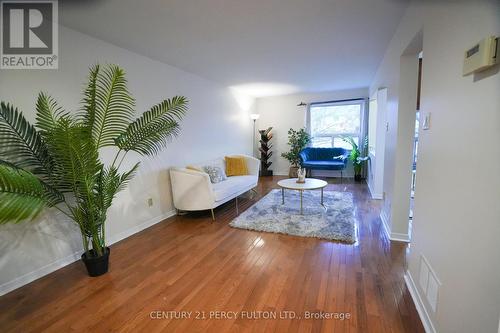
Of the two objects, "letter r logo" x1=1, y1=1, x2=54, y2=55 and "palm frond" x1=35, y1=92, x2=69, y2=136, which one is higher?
"letter r logo" x1=1, y1=1, x2=54, y2=55

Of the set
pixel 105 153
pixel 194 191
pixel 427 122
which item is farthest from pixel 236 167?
pixel 427 122

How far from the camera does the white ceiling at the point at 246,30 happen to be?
192 centimetres

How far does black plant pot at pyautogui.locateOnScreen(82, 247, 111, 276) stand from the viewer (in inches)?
77.7

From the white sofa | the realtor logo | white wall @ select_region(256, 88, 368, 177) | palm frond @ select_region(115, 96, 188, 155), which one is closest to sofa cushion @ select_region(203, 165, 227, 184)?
the white sofa

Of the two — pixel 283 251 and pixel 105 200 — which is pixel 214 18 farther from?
pixel 283 251

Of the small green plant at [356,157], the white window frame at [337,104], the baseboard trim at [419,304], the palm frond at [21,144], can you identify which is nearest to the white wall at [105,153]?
the palm frond at [21,144]

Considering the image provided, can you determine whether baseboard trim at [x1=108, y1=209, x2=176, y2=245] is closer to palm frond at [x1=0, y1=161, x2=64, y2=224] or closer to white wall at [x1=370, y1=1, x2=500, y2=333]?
palm frond at [x1=0, y1=161, x2=64, y2=224]

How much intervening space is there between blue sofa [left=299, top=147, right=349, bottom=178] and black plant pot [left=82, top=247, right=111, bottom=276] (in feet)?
14.7

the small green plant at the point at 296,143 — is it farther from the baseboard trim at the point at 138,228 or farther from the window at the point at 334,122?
the baseboard trim at the point at 138,228

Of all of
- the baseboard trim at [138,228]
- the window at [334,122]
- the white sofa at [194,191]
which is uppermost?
the window at [334,122]

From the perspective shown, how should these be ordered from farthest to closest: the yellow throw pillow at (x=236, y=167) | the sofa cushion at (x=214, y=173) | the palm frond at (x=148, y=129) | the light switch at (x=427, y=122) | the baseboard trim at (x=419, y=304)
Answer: the yellow throw pillow at (x=236, y=167) → the sofa cushion at (x=214, y=173) → the palm frond at (x=148, y=129) → the light switch at (x=427, y=122) → the baseboard trim at (x=419, y=304)

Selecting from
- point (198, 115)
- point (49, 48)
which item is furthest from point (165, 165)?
point (49, 48)

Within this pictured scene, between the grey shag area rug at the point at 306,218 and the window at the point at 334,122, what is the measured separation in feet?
7.75

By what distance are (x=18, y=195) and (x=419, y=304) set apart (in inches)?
107
